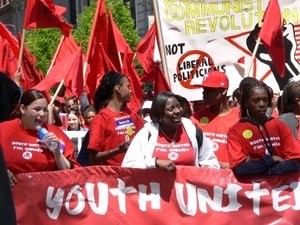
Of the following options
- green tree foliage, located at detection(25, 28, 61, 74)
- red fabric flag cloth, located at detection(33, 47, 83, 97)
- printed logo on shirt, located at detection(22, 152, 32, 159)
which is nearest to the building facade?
green tree foliage, located at detection(25, 28, 61, 74)

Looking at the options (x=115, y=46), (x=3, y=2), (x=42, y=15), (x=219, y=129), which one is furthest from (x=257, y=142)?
(x=3, y=2)

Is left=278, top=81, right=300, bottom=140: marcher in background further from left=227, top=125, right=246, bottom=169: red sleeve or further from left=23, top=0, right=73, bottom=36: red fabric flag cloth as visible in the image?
left=23, top=0, right=73, bottom=36: red fabric flag cloth

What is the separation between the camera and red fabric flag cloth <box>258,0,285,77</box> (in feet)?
29.2

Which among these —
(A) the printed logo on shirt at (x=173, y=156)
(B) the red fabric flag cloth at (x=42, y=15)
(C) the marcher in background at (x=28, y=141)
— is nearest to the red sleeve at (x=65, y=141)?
(C) the marcher in background at (x=28, y=141)

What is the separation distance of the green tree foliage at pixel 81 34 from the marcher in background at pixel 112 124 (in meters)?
33.0

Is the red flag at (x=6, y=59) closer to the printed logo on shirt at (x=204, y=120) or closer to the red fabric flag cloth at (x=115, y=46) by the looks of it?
the red fabric flag cloth at (x=115, y=46)

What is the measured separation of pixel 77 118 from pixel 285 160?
531cm

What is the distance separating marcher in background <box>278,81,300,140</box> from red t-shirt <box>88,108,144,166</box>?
1.12m

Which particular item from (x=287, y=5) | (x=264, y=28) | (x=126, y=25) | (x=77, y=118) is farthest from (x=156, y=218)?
(x=126, y=25)

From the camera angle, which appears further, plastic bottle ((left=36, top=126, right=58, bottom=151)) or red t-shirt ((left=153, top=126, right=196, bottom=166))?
red t-shirt ((left=153, top=126, right=196, bottom=166))

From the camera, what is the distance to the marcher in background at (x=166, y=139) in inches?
240

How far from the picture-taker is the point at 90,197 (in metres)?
6.30

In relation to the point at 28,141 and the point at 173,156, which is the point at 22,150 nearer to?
the point at 28,141

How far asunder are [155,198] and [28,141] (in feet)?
3.11
